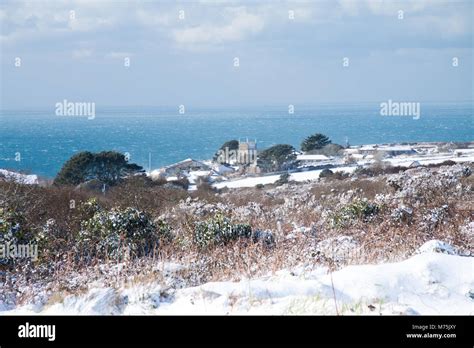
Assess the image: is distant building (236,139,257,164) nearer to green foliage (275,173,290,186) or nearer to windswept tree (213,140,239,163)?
windswept tree (213,140,239,163)

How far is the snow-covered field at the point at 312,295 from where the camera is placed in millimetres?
4297

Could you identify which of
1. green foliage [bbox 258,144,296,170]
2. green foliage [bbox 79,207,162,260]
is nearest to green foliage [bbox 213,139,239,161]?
green foliage [bbox 258,144,296,170]

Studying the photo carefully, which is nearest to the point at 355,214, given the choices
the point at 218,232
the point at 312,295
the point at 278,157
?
the point at 218,232

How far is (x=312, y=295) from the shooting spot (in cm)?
449

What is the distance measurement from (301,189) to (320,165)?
46.9ft

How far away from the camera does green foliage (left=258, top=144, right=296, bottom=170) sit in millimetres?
41031

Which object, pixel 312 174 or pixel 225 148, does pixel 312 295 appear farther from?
pixel 225 148

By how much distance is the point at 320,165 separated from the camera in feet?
133

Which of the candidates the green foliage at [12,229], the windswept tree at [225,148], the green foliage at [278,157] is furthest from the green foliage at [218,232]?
the windswept tree at [225,148]

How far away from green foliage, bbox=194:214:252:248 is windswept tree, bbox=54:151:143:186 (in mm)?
19480

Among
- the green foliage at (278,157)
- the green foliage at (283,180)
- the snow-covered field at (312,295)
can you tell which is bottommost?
the green foliage at (283,180)

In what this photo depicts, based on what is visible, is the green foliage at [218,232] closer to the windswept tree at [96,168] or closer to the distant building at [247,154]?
the windswept tree at [96,168]

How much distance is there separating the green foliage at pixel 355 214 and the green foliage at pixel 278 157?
28.9 meters
